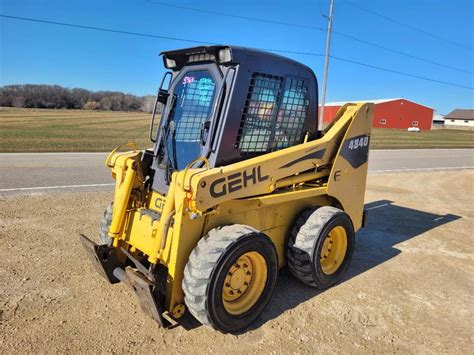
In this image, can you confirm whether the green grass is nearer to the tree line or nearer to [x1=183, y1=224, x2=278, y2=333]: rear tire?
[x1=183, y1=224, x2=278, y2=333]: rear tire

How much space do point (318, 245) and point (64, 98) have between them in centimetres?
8412

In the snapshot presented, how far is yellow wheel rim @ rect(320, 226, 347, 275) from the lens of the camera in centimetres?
459

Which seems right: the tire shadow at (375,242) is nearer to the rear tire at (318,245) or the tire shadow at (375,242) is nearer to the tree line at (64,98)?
the rear tire at (318,245)

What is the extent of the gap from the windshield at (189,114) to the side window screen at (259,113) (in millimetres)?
388

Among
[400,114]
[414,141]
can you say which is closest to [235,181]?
[414,141]

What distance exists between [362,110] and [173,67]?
246cm

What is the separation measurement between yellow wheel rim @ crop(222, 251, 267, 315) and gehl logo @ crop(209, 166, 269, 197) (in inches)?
24.2

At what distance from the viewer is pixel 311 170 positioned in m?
4.58

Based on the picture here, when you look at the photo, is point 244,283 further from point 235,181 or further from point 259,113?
point 259,113

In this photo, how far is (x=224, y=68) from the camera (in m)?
3.71

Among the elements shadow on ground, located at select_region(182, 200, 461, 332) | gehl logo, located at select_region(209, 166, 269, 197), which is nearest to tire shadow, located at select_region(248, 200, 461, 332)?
shadow on ground, located at select_region(182, 200, 461, 332)

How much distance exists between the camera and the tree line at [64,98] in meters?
73.5

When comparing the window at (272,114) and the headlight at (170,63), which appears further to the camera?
the headlight at (170,63)

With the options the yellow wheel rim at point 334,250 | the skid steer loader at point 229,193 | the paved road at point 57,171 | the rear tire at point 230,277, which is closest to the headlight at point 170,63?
the skid steer loader at point 229,193
